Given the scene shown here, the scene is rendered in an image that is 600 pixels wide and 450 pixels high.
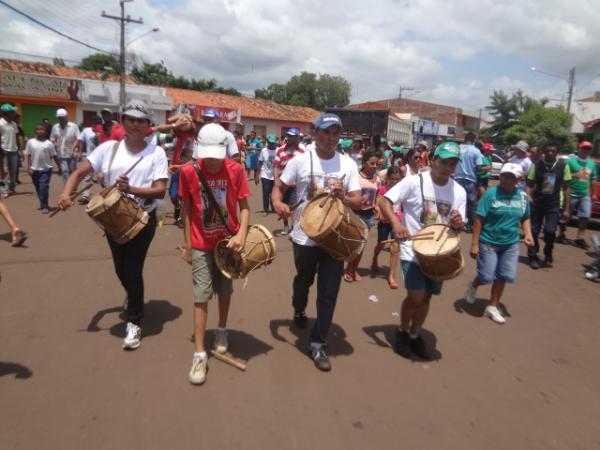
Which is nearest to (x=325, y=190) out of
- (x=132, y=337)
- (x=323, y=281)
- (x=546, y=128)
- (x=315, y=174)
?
(x=315, y=174)

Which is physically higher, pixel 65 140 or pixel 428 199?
pixel 65 140

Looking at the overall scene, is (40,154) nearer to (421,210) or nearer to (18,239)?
(18,239)

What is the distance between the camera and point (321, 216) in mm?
3289

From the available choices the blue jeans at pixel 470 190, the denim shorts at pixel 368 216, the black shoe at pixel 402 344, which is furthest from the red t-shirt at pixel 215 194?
the blue jeans at pixel 470 190

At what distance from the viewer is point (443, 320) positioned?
4.77 meters

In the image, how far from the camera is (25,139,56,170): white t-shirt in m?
8.75

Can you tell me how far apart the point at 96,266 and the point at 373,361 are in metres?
3.86

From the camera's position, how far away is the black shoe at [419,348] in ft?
12.6

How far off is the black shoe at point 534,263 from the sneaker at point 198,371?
5915 millimetres

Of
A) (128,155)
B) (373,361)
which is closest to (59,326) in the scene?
(128,155)

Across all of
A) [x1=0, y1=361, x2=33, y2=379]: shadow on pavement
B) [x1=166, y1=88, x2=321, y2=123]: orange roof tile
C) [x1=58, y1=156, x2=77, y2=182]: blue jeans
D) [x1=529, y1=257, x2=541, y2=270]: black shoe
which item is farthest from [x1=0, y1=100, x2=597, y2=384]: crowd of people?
[x1=166, y1=88, x2=321, y2=123]: orange roof tile

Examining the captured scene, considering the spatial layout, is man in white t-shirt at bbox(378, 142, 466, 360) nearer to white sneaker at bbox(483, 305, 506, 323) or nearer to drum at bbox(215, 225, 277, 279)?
drum at bbox(215, 225, 277, 279)

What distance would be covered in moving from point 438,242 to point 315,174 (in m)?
1.12

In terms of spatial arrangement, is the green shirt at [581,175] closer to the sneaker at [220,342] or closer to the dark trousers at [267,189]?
the dark trousers at [267,189]
